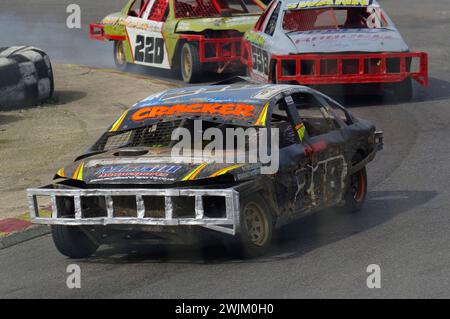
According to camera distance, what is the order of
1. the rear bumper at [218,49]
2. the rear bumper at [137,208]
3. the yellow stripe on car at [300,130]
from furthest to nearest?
the rear bumper at [218,49], the yellow stripe on car at [300,130], the rear bumper at [137,208]

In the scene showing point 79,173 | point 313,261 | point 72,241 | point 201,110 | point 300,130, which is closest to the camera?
point 313,261

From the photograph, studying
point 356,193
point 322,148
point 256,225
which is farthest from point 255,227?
point 356,193

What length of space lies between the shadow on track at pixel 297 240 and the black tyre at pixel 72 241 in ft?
0.31

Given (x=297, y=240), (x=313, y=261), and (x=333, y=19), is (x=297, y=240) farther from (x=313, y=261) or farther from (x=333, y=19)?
(x=333, y=19)

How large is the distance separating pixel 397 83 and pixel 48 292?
30.8ft

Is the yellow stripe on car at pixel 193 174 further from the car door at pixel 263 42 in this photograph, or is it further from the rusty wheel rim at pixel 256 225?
the car door at pixel 263 42

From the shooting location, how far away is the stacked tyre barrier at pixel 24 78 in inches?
603

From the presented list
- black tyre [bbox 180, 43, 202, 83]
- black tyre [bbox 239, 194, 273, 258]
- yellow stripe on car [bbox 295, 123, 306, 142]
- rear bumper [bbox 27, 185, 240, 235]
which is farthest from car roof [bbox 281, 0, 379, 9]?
rear bumper [bbox 27, 185, 240, 235]

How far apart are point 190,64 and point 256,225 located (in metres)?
10.1

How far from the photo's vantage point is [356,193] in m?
9.45

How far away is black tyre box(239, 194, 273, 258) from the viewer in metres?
7.46

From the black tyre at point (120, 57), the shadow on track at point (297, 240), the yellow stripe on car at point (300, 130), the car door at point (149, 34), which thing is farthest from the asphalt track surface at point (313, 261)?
the black tyre at point (120, 57)

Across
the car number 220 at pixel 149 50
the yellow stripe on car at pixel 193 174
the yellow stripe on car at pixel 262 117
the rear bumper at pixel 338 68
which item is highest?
the yellow stripe on car at pixel 262 117
